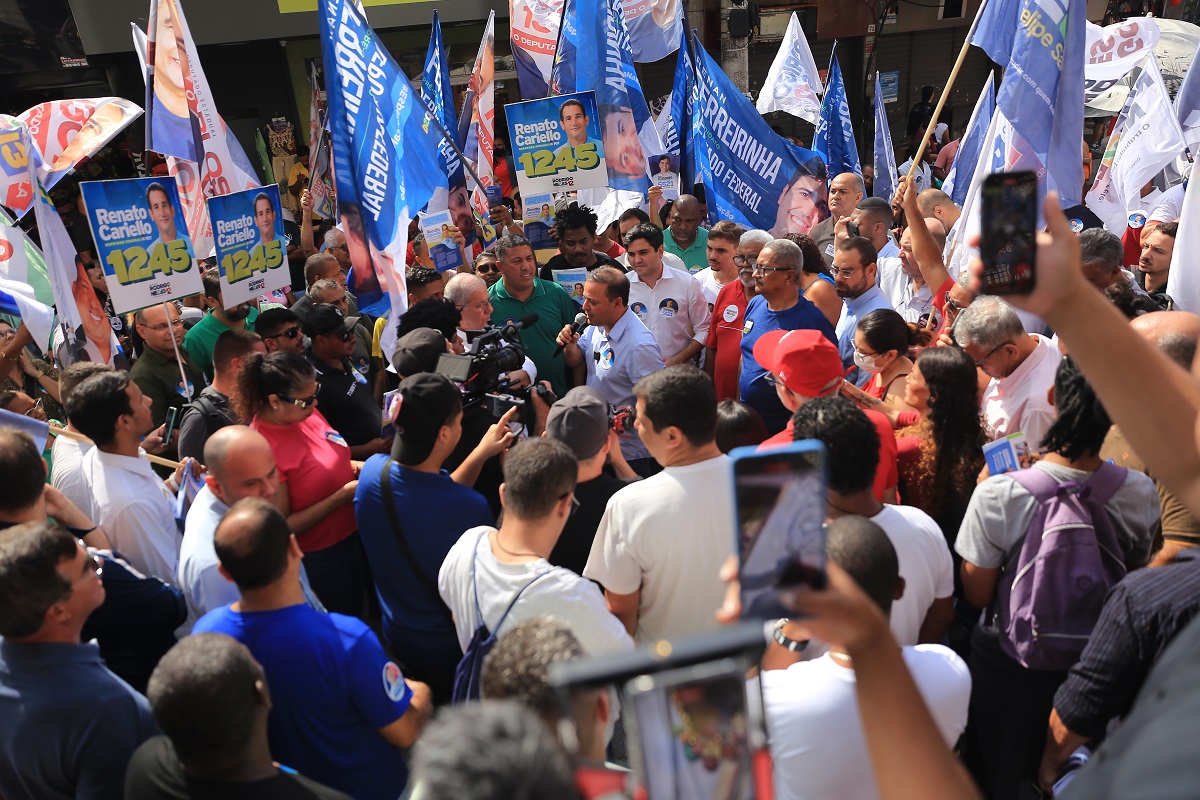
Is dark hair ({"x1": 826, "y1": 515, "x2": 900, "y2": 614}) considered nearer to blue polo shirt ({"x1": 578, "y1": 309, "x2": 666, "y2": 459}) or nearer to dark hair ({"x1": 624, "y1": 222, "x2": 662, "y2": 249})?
blue polo shirt ({"x1": 578, "y1": 309, "x2": 666, "y2": 459})

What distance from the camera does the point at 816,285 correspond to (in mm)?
5840

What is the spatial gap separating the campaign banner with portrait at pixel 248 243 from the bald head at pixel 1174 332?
4.94 m

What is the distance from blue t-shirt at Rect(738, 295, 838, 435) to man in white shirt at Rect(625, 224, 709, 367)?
0.71 meters

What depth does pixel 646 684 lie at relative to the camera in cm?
95

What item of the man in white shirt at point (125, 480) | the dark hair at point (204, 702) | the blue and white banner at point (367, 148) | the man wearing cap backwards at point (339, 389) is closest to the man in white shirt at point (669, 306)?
the blue and white banner at point (367, 148)

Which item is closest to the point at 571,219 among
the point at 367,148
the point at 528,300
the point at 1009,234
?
the point at 528,300

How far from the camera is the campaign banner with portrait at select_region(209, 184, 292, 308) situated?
548cm

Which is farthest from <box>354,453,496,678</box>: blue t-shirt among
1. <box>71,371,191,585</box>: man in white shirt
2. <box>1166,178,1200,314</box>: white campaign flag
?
<box>1166,178,1200,314</box>: white campaign flag

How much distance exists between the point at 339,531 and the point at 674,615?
176 centimetres

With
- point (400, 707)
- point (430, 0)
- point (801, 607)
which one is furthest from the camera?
point (430, 0)

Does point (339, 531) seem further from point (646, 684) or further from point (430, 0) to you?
point (430, 0)

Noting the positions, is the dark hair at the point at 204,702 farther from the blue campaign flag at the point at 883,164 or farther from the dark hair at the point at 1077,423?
the blue campaign flag at the point at 883,164

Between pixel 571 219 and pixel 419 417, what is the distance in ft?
12.4

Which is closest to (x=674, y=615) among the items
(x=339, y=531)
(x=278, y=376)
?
(x=339, y=531)
